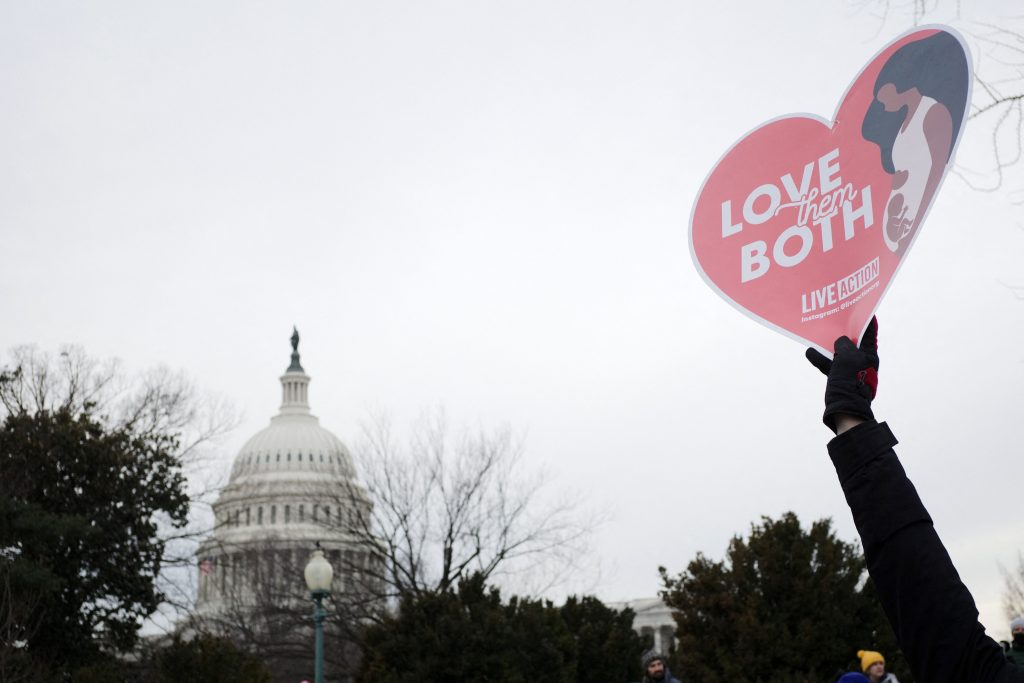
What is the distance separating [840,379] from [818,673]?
21155 mm

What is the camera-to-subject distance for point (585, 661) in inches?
1124

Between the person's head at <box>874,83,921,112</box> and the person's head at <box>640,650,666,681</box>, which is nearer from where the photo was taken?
the person's head at <box>874,83,921,112</box>

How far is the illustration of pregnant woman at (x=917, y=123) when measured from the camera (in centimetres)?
249

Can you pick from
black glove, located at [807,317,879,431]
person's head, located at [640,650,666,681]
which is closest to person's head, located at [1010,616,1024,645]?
person's head, located at [640,650,666,681]

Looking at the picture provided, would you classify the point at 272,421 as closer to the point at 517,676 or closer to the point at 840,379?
the point at 517,676

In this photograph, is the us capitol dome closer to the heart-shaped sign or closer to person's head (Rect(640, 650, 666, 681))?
person's head (Rect(640, 650, 666, 681))

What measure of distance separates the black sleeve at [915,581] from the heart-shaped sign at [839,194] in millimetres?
858

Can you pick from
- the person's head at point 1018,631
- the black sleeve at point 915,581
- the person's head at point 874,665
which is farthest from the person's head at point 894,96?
the person's head at point 874,665

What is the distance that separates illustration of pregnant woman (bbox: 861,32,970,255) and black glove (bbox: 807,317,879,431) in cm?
47

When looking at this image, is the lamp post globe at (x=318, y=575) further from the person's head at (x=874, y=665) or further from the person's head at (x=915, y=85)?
the person's head at (x=915, y=85)

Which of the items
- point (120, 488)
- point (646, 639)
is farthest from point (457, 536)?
point (120, 488)

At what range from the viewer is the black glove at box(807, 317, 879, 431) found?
5.91 feet

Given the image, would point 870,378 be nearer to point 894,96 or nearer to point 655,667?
point 894,96

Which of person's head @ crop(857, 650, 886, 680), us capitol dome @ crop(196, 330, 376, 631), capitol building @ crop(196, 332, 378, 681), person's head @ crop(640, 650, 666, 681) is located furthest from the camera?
us capitol dome @ crop(196, 330, 376, 631)
